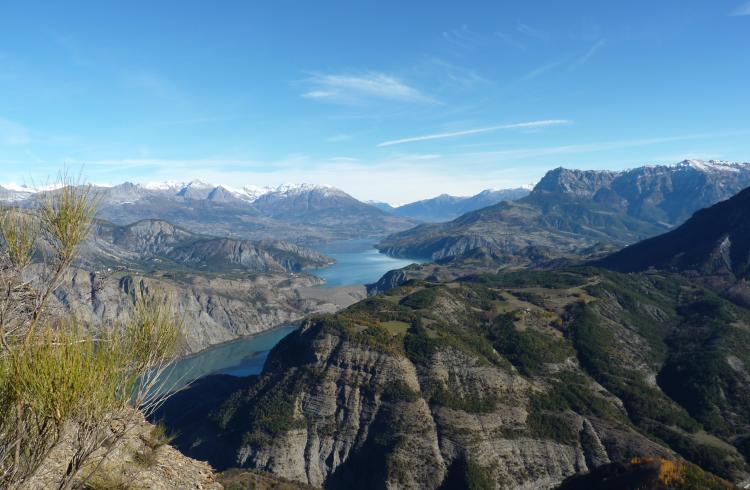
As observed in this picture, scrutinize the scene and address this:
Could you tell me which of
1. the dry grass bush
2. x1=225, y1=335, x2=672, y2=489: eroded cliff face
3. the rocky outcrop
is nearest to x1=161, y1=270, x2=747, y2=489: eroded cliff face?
x1=225, y1=335, x2=672, y2=489: eroded cliff face

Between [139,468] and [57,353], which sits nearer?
[57,353]

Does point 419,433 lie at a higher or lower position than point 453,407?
lower

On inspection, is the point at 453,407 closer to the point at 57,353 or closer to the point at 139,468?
the point at 139,468

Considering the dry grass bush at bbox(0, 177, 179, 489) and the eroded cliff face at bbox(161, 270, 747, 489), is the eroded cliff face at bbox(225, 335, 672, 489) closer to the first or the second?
the eroded cliff face at bbox(161, 270, 747, 489)

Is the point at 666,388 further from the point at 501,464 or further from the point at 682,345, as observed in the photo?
the point at 501,464

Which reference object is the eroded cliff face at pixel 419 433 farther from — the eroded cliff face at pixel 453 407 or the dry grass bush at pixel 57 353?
the dry grass bush at pixel 57 353

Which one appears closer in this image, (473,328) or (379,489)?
(379,489)

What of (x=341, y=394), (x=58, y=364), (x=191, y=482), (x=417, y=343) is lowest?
(x=341, y=394)

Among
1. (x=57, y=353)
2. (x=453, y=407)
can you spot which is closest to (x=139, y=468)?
(x=57, y=353)

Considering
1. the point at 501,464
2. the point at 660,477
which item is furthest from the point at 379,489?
the point at 660,477
